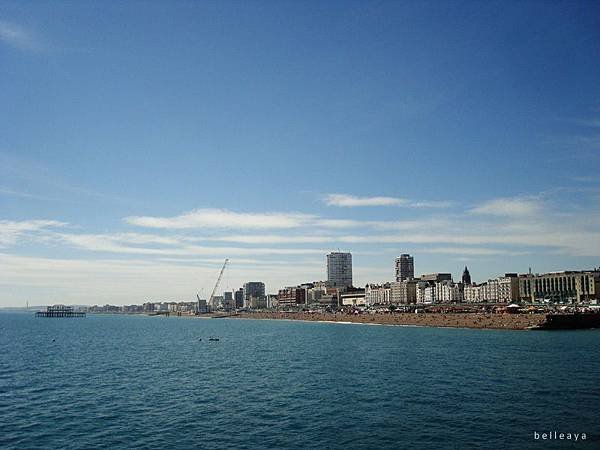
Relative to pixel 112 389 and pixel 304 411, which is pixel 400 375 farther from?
pixel 112 389

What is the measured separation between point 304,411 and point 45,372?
4361cm

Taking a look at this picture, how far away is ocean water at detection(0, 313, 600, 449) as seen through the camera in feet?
119

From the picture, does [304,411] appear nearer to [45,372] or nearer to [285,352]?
[45,372]

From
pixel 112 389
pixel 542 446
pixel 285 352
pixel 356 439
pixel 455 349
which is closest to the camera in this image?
pixel 542 446

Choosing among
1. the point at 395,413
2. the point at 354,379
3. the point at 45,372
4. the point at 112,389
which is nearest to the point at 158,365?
the point at 45,372

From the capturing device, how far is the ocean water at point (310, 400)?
36.3m

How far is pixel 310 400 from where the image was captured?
48688 mm

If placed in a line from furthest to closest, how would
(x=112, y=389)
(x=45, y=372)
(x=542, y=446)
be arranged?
1. (x=45, y=372)
2. (x=112, y=389)
3. (x=542, y=446)

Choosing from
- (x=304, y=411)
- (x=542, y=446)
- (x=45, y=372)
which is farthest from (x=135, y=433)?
(x=45, y=372)

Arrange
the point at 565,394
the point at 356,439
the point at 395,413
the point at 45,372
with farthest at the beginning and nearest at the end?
the point at 45,372 < the point at 565,394 < the point at 395,413 < the point at 356,439

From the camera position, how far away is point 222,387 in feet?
188

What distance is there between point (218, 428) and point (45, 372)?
139ft

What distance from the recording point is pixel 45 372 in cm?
7075

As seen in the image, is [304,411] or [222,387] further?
[222,387]
